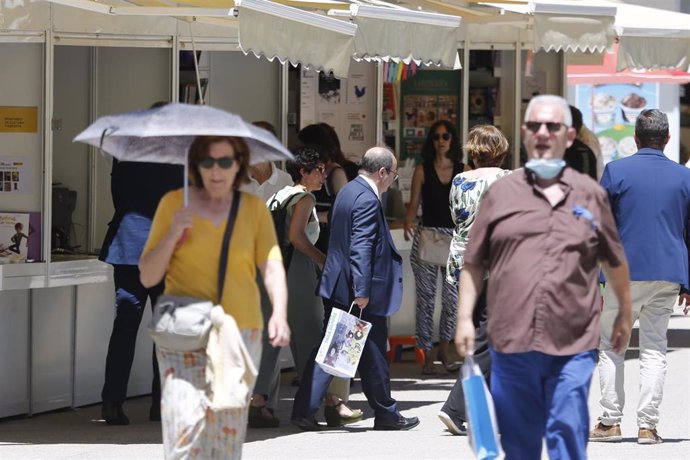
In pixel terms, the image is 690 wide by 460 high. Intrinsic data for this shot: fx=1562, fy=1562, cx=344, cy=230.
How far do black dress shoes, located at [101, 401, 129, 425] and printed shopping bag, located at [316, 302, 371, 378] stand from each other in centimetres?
132

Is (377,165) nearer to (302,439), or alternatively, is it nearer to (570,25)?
(302,439)

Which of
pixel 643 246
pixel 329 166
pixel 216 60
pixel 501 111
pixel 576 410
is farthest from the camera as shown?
pixel 501 111

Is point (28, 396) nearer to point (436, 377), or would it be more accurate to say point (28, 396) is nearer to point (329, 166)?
point (329, 166)

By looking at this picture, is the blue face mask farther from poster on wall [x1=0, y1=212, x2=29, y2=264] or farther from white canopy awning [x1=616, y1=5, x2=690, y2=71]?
white canopy awning [x1=616, y1=5, x2=690, y2=71]

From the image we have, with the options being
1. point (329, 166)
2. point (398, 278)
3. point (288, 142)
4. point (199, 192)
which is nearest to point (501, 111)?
point (288, 142)

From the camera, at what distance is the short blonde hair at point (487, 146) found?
28.7 feet

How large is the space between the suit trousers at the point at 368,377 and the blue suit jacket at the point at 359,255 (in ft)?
0.34

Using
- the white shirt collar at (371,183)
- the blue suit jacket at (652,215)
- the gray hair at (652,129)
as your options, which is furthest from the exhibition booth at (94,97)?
the blue suit jacket at (652,215)

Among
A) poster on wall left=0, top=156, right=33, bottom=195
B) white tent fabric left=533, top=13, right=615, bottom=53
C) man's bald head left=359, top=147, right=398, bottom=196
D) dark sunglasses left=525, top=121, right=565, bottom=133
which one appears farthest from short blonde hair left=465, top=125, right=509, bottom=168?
dark sunglasses left=525, top=121, right=565, bottom=133

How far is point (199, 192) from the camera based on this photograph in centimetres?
582

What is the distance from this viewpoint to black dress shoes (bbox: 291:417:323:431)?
8992 mm

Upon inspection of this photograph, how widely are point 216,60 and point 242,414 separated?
5827 millimetres

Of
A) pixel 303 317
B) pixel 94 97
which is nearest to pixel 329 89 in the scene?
pixel 94 97

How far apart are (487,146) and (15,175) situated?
284 centimetres
